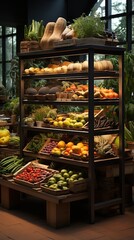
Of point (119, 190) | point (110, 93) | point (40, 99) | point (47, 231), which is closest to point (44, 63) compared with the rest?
point (40, 99)

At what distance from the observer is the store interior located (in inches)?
205

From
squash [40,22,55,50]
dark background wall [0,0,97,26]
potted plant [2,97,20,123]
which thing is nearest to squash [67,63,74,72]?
squash [40,22,55,50]

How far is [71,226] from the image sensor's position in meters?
5.22

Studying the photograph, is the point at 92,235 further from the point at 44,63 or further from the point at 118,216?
the point at 44,63

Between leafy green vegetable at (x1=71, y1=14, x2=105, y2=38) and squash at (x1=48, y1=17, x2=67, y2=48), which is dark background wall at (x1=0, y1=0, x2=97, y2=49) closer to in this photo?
squash at (x1=48, y1=17, x2=67, y2=48)

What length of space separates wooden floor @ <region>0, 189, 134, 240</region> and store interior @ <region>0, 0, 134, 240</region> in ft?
0.04

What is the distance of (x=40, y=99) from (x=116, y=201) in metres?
1.70

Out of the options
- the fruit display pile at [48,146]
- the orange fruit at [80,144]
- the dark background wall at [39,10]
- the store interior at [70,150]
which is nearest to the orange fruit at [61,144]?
the store interior at [70,150]

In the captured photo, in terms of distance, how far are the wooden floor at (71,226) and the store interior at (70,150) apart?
11 millimetres

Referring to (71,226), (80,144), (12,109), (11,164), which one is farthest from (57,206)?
(12,109)

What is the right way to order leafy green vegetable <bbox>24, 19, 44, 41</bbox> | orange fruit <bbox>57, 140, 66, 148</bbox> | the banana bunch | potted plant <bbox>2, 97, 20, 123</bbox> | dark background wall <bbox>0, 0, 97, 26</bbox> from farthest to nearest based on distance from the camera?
dark background wall <bbox>0, 0, 97, 26</bbox>
potted plant <bbox>2, 97, 20, 123</bbox>
leafy green vegetable <bbox>24, 19, 44, 41</bbox>
the banana bunch
orange fruit <bbox>57, 140, 66, 148</bbox>

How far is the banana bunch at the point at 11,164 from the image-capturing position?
6.04 metres

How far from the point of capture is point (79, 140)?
5891 mm

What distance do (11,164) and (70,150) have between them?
3.24 ft
